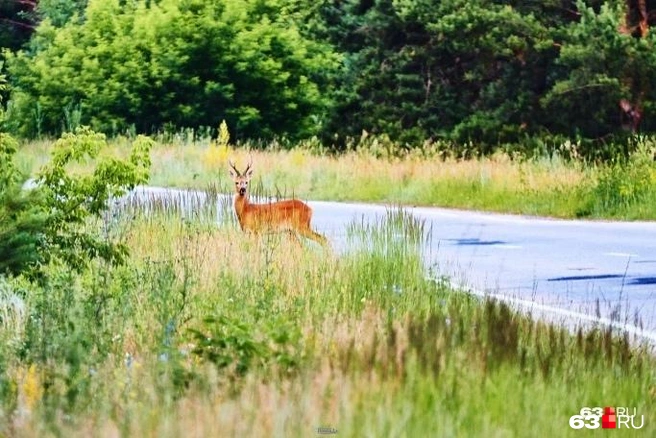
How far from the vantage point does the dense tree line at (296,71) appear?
161 feet

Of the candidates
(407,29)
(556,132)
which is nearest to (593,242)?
(556,132)

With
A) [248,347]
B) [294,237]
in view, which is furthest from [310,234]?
[248,347]

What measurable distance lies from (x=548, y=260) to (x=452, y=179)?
12563 millimetres

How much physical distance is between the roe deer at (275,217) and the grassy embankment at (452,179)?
3.61 m

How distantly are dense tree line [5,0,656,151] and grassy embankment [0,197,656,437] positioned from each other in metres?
36.9

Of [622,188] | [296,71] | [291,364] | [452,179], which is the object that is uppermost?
[296,71]

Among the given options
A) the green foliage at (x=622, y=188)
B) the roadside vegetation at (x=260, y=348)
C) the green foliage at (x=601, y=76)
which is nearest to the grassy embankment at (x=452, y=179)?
the green foliage at (x=622, y=188)

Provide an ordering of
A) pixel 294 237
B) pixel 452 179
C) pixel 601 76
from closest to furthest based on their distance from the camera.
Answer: pixel 294 237 → pixel 452 179 → pixel 601 76

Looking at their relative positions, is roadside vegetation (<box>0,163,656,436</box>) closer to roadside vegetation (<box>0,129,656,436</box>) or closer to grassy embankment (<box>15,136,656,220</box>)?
roadside vegetation (<box>0,129,656,436</box>)

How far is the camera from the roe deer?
1700 centimetres

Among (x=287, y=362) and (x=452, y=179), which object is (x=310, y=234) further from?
(x=452, y=179)

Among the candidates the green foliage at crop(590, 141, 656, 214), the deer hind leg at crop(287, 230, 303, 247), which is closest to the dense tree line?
the green foliage at crop(590, 141, 656, 214)

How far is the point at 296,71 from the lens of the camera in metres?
53.2

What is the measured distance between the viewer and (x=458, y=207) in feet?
94.1
